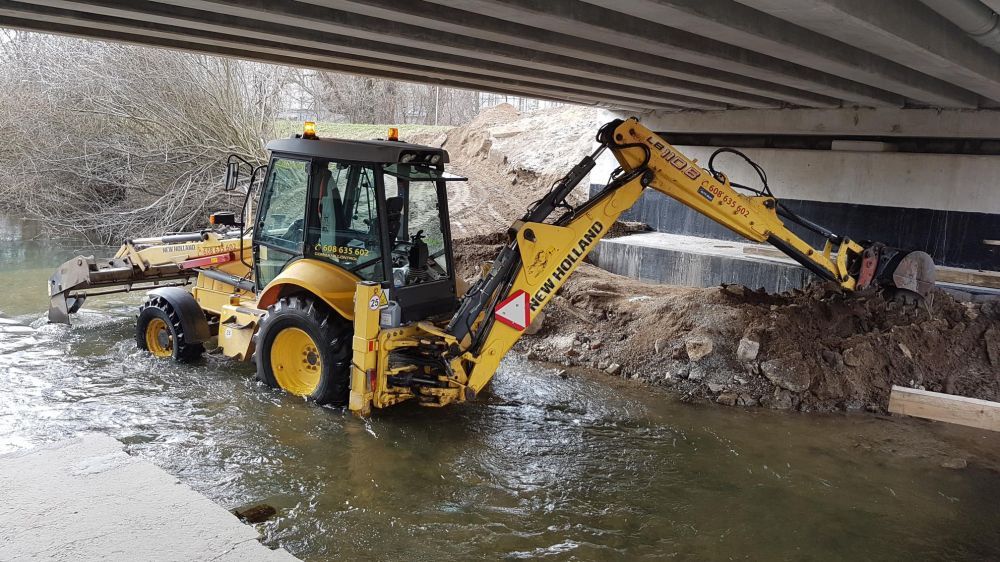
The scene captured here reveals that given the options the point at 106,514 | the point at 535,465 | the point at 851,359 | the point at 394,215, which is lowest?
the point at 535,465

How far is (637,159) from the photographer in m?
6.61

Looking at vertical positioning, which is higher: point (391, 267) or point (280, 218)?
point (280, 218)

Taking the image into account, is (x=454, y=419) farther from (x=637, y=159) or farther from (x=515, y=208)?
(x=515, y=208)

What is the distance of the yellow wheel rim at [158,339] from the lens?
7.59 meters

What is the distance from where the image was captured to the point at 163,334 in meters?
7.61

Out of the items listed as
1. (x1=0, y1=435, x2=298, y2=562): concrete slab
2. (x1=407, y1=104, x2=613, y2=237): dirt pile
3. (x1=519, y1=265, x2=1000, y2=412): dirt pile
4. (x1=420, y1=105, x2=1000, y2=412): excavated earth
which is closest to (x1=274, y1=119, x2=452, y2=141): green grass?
(x1=407, y1=104, x2=613, y2=237): dirt pile

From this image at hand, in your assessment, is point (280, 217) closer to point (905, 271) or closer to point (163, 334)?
point (163, 334)

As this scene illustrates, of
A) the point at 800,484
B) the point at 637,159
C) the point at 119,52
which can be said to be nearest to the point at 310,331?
the point at 637,159

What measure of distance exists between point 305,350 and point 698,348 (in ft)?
13.2

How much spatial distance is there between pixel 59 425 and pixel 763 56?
289 inches

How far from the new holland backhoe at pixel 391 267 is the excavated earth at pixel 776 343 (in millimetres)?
1105

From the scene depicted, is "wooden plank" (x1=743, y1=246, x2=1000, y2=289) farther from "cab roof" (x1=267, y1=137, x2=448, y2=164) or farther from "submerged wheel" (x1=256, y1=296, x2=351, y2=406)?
"submerged wheel" (x1=256, y1=296, x2=351, y2=406)

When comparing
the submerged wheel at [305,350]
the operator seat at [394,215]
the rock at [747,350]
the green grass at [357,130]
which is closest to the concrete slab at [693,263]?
the rock at [747,350]

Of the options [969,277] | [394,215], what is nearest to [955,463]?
[969,277]
